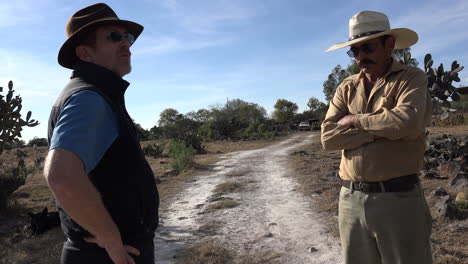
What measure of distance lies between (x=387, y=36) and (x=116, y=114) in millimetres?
2009

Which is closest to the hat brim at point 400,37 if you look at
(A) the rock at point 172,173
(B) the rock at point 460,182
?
(B) the rock at point 460,182

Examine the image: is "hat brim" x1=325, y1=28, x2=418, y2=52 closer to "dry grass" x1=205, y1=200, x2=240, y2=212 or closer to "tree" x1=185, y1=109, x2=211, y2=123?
"dry grass" x1=205, y1=200, x2=240, y2=212

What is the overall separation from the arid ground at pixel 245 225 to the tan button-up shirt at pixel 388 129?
2029mm

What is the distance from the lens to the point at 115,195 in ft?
5.41

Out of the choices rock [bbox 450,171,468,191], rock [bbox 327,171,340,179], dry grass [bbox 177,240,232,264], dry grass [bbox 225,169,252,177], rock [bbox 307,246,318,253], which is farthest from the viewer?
dry grass [bbox 225,169,252,177]

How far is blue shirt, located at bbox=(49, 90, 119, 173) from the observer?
148cm

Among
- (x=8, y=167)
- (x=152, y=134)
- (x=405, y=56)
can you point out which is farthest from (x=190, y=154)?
(x=152, y=134)

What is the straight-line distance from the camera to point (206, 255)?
4602 mm

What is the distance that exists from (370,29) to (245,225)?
3880mm

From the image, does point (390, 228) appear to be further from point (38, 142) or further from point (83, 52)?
point (38, 142)

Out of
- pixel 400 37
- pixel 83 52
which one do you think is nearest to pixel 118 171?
pixel 83 52

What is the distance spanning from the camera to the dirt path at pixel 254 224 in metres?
4.70

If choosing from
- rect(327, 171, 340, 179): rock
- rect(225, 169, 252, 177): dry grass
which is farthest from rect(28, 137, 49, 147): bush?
rect(327, 171, 340, 179): rock

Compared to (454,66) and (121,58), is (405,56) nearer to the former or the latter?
(454,66)
